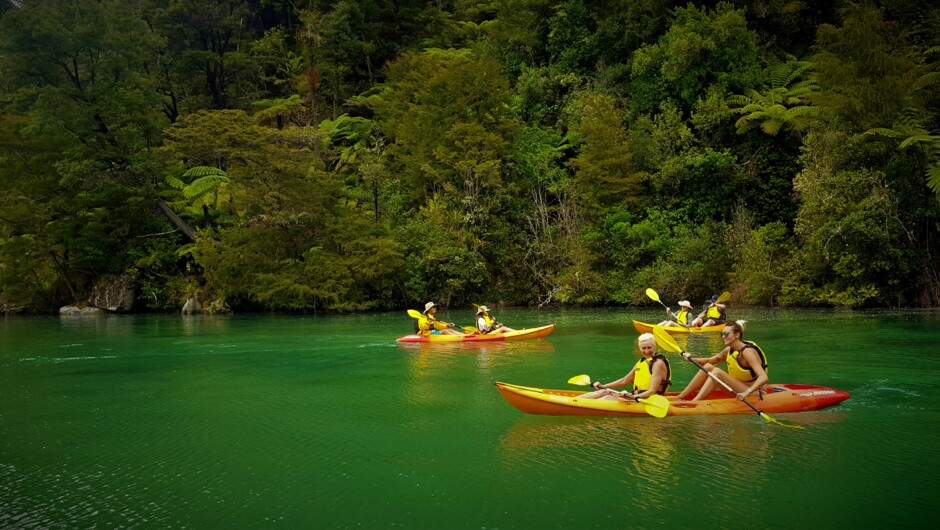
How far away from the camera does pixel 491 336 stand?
52.1 feet

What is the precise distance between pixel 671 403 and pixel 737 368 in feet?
3.28

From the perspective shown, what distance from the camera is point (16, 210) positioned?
2797 cm

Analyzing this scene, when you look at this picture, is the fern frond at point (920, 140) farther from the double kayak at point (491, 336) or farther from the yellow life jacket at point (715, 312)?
the double kayak at point (491, 336)

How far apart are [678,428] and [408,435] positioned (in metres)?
3.02

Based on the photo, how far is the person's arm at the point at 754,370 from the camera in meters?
7.86

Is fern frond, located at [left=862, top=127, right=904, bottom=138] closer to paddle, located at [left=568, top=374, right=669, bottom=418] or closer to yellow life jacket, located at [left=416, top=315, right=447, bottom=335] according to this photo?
yellow life jacket, located at [left=416, top=315, right=447, bottom=335]

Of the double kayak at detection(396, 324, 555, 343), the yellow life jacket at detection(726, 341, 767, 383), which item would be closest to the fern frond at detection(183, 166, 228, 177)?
the double kayak at detection(396, 324, 555, 343)

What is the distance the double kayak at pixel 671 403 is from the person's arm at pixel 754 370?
0.68 feet

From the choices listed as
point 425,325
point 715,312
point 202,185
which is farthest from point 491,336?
point 202,185

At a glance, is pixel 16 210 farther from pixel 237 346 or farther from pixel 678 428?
pixel 678 428

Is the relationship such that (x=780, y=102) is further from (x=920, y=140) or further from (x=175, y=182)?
(x=175, y=182)

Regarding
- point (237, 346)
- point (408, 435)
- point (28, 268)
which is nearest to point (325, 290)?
point (237, 346)

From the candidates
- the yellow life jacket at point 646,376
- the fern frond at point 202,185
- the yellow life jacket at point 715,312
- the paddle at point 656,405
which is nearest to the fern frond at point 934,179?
the yellow life jacket at point 715,312

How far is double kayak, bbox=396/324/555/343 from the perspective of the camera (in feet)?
52.1
